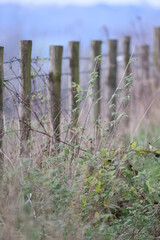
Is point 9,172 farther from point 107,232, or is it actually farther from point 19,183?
point 107,232

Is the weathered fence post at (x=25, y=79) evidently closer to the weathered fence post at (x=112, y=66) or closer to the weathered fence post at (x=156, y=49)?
the weathered fence post at (x=112, y=66)

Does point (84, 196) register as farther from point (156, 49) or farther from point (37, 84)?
point (156, 49)

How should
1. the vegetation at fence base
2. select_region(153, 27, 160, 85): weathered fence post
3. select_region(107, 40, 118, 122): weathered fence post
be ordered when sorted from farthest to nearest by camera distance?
select_region(153, 27, 160, 85): weathered fence post < select_region(107, 40, 118, 122): weathered fence post < the vegetation at fence base

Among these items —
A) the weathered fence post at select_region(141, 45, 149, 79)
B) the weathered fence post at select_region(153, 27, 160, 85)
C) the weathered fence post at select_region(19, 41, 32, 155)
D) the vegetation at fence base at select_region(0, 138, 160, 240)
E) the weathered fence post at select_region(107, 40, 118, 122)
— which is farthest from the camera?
the weathered fence post at select_region(153, 27, 160, 85)

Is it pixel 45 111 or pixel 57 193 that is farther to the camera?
pixel 45 111

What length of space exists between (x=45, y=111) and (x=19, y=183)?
1.82 m

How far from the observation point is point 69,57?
295 inches

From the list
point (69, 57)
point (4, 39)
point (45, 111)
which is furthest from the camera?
point (69, 57)

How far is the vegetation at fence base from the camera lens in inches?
159

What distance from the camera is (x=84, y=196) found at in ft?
15.0

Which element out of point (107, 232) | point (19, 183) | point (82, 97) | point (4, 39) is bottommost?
point (107, 232)

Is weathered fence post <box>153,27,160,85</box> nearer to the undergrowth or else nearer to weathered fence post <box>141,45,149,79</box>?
weathered fence post <box>141,45,149,79</box>

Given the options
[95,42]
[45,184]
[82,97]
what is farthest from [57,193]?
[95,42]

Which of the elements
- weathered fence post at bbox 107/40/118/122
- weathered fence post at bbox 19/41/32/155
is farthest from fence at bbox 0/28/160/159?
weathered fence post at bbox 107/40/118/122
